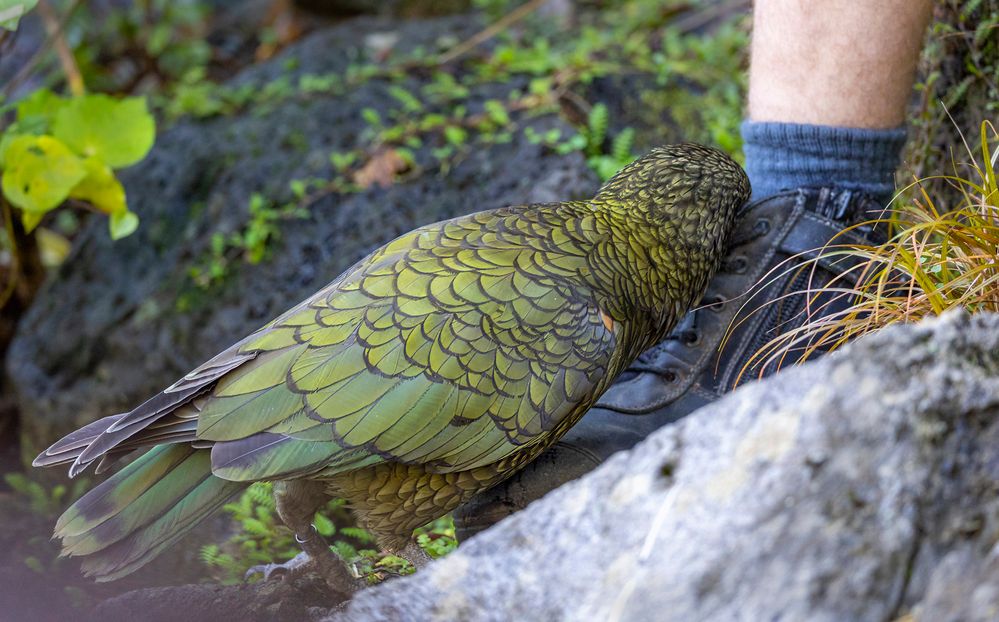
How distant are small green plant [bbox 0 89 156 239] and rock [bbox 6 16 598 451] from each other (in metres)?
0.65

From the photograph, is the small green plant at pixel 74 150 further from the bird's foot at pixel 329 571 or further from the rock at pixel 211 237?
the bird's foot at pixel 329 571

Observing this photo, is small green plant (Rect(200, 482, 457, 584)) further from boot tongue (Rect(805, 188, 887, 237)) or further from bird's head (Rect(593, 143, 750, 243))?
boot tongue (Rect(805, 188, 887, 237))

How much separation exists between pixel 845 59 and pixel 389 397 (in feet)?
5.09

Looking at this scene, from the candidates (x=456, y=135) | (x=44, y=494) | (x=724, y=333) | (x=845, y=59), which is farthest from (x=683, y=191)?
(x=44, y=494)

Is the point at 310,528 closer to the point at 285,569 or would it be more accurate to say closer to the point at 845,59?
the point at 285,569

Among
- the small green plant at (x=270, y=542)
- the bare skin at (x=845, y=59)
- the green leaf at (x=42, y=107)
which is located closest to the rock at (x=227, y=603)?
the small green plant at (x=270, y=542)

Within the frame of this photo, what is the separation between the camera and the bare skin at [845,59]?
2.49 metres

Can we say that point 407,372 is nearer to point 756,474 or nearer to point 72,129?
point 756,474

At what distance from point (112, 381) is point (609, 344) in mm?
2762

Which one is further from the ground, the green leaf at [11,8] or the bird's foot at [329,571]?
the green leaf at [11,8]

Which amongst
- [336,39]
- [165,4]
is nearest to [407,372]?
[336,39]

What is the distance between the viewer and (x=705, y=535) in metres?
1.25

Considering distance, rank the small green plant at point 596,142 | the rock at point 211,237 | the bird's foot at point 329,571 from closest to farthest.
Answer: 1. the bird's foot at point 329,571
2. the small green plant at point 596,142
3. the rock at point 211,237

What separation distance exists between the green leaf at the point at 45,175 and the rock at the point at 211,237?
2.69 ft
